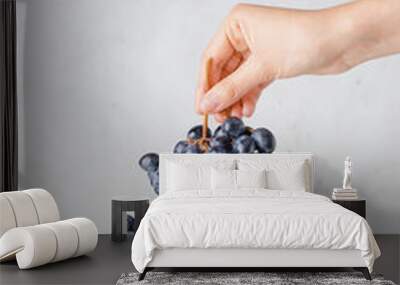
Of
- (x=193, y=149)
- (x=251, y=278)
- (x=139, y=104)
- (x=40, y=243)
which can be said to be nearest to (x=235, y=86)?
(x=251, y=278)

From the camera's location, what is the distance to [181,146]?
502cm

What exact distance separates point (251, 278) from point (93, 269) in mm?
998

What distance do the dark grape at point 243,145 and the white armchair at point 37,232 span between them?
1.24 meters

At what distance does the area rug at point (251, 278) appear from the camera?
3.48m

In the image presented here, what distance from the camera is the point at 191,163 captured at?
4879 millimetres

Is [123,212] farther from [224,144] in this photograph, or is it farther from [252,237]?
[252,237]

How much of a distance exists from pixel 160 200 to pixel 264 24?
3.44 metres

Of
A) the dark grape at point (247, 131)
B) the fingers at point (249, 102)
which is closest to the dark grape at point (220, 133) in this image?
the dark grape at point (247, 131)

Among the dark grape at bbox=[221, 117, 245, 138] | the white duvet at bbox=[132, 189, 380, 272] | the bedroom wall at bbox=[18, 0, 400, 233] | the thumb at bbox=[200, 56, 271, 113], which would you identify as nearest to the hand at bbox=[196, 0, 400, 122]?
the thumb at bbox=[200, 56, 271, 113]

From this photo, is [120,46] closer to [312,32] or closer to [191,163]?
[191,163]

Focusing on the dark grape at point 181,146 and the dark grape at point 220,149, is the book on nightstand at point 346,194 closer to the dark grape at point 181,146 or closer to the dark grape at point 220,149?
the dark grape at point 220,149

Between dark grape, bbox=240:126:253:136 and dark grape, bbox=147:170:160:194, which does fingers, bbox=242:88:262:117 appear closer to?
dark grape, bbox=240:126:253:136

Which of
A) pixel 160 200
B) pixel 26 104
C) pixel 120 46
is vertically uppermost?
pixel 120 46

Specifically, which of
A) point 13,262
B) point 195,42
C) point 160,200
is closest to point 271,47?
point 160,200
